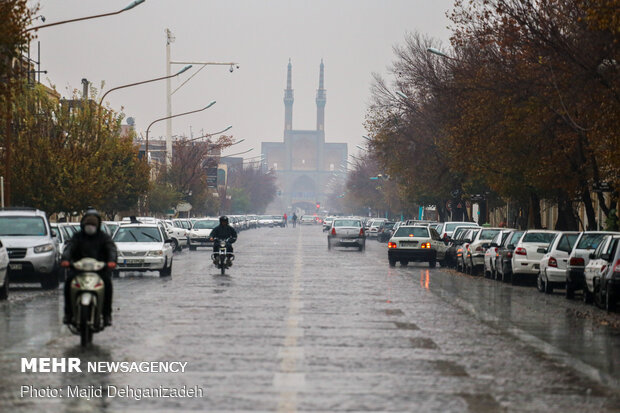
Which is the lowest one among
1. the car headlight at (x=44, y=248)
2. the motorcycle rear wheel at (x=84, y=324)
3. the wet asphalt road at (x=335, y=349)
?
the wet asphalt road at (x=335, y=349)

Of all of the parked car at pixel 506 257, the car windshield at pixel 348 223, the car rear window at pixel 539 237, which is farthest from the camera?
the car windshield at pixel 348 223

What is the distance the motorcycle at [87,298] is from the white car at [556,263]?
14701 mm

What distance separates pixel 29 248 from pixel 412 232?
18.5 m

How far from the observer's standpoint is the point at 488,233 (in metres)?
38.5

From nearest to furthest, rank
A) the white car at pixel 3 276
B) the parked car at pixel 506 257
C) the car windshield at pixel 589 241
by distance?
1. the white car at pixel 3 276
2. the car windshield at pixel 589 241
3. the parked car at pixel 506 257

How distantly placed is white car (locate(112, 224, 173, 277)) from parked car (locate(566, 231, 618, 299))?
11.6m

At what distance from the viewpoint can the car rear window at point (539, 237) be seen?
31406 millimetres

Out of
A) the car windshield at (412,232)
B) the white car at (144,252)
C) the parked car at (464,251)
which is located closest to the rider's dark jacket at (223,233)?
the white car at (144,252)

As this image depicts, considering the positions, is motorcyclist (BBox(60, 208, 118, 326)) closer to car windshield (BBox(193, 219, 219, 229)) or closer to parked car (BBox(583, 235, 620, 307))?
parked car (BBox(583, 235, 620, 307))

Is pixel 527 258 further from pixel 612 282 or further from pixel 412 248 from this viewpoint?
pixel 412 248

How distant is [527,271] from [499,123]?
10.8 metres

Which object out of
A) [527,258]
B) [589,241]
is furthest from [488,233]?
[589,241]

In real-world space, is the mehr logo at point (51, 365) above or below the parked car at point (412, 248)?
below

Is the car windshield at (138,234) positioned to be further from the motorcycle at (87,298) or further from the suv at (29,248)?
the motorcycle at (87,298)
